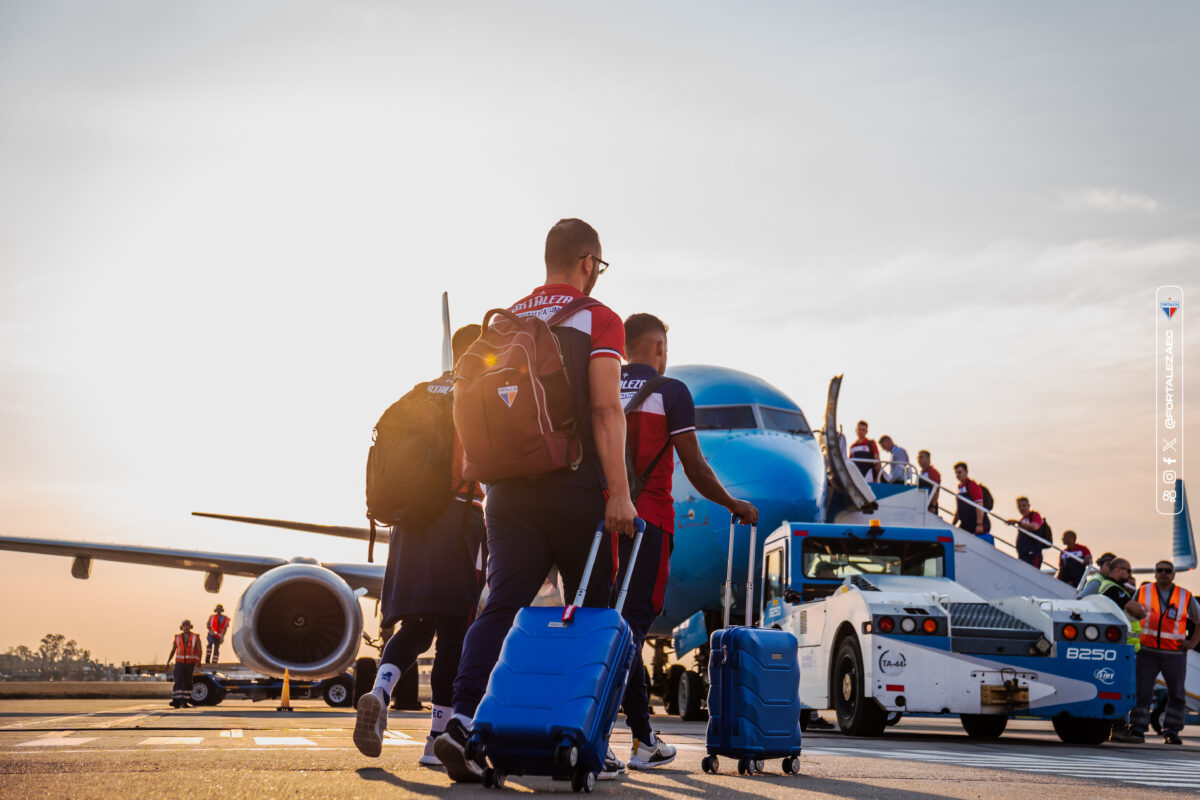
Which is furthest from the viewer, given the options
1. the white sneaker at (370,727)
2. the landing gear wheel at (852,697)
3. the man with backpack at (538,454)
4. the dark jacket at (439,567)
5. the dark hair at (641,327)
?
the landing gear wheel at (852,697)

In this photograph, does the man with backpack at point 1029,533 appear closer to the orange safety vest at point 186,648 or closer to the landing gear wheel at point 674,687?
the landing gear wheel at point 674,687

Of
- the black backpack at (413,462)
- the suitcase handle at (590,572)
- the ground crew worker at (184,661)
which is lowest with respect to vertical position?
the ground crew worker at (184,661)

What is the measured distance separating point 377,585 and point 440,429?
35.8 ft

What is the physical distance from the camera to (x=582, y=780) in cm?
329

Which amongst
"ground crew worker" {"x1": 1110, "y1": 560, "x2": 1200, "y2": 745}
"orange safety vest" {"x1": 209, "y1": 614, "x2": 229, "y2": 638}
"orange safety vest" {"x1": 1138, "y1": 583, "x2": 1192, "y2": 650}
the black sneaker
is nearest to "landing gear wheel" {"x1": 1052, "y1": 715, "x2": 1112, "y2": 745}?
"ground crew worker" {"x1": 1110, "y1": 560, "x2": 1200, "y2": 745}

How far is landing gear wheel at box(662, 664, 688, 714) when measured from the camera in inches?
477

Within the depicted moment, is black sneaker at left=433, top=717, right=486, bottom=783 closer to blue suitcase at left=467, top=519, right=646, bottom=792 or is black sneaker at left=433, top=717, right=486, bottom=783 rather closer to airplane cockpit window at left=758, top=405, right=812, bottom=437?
blue suitcase at left=467, top=519, right=646, bottom=792

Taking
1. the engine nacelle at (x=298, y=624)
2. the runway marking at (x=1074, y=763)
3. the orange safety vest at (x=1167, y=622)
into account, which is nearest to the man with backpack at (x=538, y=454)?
the runway marking at (x=1074, y=763)

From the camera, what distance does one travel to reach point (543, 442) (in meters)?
3.56

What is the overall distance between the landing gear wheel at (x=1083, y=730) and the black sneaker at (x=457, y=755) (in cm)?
617

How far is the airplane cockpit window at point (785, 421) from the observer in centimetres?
1238

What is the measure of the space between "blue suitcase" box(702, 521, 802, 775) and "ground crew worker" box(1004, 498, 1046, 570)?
11.2m

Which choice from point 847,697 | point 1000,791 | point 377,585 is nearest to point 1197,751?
point 847,697

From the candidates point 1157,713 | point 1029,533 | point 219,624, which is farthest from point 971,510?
point 219,624
